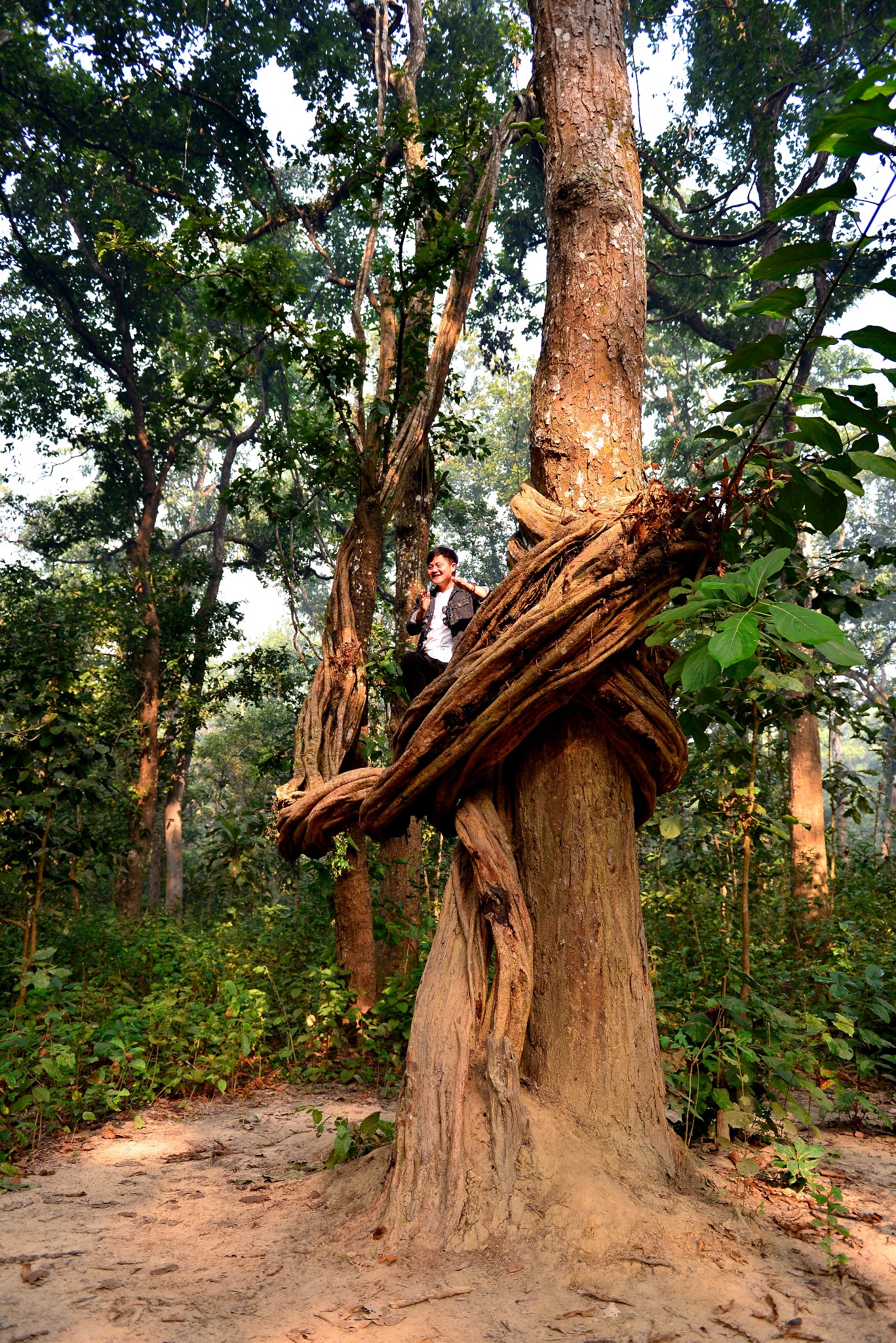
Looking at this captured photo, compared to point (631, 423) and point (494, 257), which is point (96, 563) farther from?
point (631, 423)

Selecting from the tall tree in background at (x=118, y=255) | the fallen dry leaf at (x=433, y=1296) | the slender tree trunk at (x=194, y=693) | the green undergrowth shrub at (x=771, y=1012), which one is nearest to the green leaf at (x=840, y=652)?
the fallen dry leaf at (x=433, y=1296)

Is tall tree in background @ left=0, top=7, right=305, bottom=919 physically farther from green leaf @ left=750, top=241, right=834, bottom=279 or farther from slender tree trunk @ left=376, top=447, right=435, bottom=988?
green leaf @ left=750, top=241, right=834, bottom=279

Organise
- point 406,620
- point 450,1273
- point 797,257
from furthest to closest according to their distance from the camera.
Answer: point 406,620 < point 450,1273 < point 797,257

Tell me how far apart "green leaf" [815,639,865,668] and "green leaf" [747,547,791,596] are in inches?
6.6

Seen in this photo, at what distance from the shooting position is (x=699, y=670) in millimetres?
1677

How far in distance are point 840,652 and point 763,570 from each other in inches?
9.3

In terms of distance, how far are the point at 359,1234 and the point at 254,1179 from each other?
1.00 m

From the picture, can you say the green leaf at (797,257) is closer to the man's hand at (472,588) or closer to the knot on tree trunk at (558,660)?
the knot on tree trunk at (558,660)

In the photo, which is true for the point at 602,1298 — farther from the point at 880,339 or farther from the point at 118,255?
the point at 118,255

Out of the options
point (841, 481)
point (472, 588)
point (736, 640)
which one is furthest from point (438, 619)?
point (736, 640)

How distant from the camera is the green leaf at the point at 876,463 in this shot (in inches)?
66.6

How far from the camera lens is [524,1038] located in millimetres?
2221

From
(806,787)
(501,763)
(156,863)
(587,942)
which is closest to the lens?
(587,942)

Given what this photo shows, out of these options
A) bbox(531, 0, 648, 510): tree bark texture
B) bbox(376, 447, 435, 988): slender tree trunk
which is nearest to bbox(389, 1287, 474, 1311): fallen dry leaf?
bbox(531, 0, 648, 510): tree bark texture
